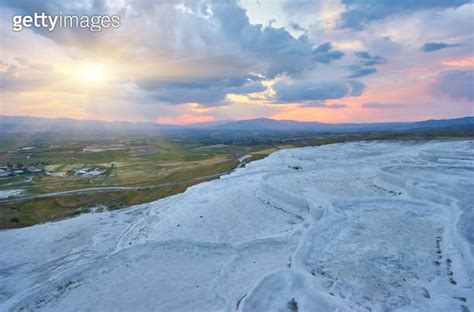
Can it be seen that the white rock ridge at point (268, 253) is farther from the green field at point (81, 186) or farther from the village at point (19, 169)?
the village at point (19, 169)

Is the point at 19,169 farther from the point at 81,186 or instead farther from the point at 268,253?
the point at 268,253

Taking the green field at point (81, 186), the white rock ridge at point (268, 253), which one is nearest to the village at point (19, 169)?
the green field at point (81, 186)

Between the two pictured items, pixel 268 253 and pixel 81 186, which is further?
pixel 81 186

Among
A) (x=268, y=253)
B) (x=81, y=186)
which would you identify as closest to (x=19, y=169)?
(x=81, y=186)

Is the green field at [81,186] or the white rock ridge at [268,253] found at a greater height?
the white rock ridge at [268,253]

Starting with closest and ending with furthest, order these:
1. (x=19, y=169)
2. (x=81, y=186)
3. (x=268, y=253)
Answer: (x=268, y=253)
(x=81, y=186)
(x=19, y=169)

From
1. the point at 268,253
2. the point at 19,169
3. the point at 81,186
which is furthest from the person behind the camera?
the point at 19,169

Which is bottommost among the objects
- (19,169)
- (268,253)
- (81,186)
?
(81,186)

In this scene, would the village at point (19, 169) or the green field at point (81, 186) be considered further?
the village at point (19, 169)

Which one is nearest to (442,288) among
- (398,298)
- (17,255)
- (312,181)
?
(398,298)

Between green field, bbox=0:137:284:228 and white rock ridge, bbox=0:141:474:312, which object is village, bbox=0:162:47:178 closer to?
green field, bbox=0:137:284:228

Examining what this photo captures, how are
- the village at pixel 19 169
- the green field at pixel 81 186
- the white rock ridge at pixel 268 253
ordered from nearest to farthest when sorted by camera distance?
the white rock ridge at pixel 268 253, the green field at pixel 81 186, the village at pixel 19 169
